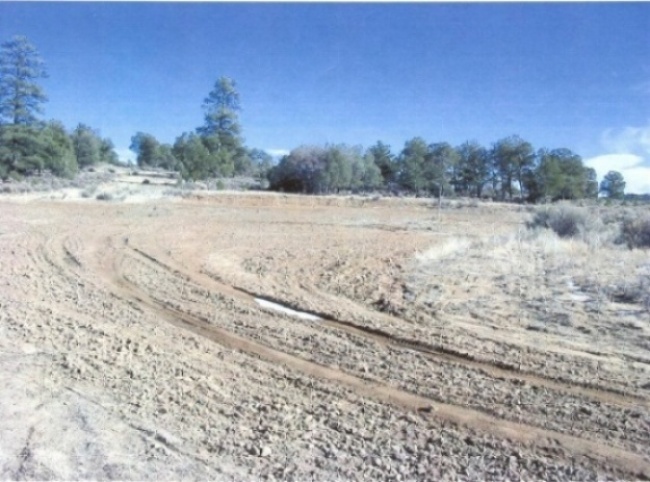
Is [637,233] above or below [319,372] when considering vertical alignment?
above

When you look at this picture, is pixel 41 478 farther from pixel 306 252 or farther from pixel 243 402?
pixel 306 252

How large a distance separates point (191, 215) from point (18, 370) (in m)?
22.1

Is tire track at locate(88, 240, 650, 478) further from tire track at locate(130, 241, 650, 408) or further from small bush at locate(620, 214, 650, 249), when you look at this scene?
small bush at locate(620, 214, 650, 249)

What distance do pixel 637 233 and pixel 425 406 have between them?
48.4 feet

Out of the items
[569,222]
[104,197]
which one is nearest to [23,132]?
[104,197]

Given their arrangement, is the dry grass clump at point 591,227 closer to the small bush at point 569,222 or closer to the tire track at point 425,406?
the small bush at point 569,222

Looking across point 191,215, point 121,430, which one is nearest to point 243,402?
point 121,430

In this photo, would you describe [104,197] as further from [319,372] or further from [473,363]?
[473,363]

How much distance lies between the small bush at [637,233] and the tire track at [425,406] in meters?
13.3

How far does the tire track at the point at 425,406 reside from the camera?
4043 millimetres

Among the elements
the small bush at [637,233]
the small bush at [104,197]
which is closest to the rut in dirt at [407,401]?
the small bush at [637,233]

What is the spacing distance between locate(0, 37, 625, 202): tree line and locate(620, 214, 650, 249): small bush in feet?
134

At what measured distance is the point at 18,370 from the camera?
5.27 meters

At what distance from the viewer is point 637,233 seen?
16.3 metres
